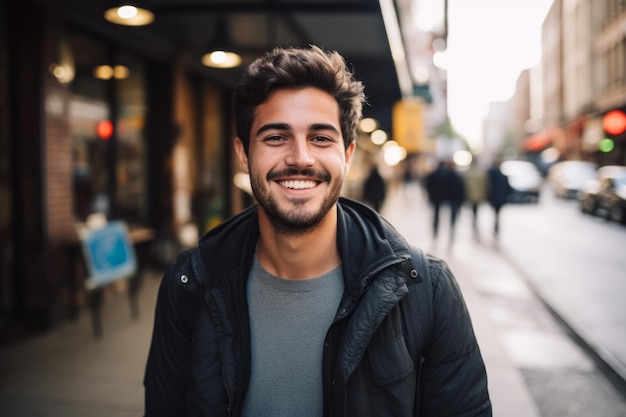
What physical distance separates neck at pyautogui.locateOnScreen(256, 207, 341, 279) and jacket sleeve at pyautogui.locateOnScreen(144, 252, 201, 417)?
29 cm

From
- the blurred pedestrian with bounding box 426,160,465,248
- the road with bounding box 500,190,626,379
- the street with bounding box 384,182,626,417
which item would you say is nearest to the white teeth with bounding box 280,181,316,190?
the street with bounding box 384,182,626,417

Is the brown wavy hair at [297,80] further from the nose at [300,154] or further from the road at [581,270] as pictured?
the road at [581,270]

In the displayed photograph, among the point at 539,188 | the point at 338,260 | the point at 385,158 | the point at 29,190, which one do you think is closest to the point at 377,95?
the point at 29,190

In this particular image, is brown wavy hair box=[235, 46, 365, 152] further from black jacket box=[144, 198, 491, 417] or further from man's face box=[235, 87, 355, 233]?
black jacket box=[144, 198, 491, 417]

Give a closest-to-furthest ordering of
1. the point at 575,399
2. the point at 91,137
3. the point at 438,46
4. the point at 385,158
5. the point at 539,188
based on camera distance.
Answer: the point at 575,399 → the point at 91,137 → the point at 438,46 → the point at 539,188 → the point at 385,158

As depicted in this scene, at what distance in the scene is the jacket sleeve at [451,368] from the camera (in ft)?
5.90

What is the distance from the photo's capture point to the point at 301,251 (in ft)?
6.50

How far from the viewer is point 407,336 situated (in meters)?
1.82

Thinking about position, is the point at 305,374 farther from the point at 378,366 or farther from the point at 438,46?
the point at 438,46

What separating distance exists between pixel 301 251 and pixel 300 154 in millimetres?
327

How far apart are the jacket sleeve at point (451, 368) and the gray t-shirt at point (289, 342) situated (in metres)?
0.33

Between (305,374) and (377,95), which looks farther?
(377,95)

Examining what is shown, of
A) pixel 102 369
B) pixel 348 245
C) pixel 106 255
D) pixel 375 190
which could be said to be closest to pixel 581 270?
pixel 375 190

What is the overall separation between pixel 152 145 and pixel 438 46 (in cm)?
1823
